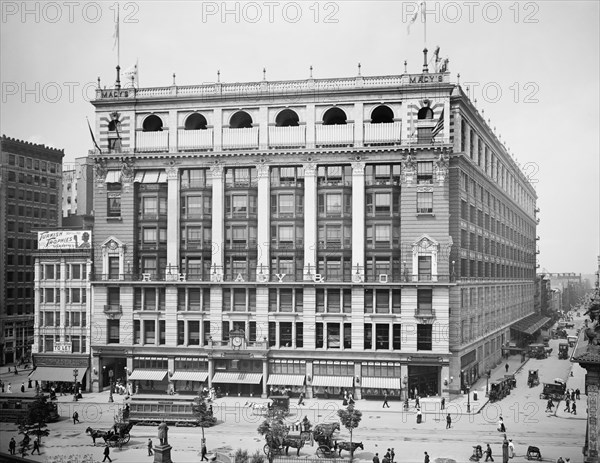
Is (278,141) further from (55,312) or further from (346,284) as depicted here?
(55,312)

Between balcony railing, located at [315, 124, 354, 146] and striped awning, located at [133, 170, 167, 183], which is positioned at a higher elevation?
balcony railing, located at [315, 124, 354, 146]

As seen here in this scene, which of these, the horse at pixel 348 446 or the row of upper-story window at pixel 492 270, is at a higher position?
the row of upper-story window at pixel 492 270

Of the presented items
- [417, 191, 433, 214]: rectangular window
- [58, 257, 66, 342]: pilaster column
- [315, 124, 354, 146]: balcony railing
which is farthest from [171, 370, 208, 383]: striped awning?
[417, 191, 433, 214]: rectangular window

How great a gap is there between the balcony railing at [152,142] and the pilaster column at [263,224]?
1152 centimetres

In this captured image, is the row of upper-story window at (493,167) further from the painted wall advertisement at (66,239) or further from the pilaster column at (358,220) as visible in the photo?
the painted wall advertisement at (66,239)

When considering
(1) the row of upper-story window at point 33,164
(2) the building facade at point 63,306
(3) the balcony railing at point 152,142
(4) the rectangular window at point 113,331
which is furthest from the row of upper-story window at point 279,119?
(1) the row of upper-story window at point 33,164

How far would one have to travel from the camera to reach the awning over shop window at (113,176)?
2968 inches

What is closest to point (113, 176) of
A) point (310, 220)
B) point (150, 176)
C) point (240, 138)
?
point (150, 176)

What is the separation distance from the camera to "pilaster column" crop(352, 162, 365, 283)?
69.8 m

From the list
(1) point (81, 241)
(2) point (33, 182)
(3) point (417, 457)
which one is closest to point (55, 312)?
(1) point (81, 241)

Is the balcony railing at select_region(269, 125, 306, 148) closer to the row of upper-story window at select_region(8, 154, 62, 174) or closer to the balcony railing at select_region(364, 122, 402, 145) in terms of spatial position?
the balcony railing at select_region(364, 122, 402, 145)

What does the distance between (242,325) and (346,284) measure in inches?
480

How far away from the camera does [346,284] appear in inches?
2724

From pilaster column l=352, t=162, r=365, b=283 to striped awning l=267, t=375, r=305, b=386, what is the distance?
11.7 meters
